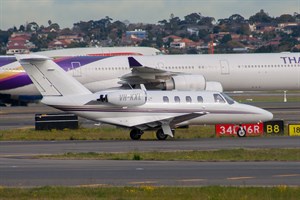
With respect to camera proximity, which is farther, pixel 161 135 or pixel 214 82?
pixel 214 82

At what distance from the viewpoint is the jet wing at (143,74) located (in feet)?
191

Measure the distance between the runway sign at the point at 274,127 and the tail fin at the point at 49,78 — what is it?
883 centimetres

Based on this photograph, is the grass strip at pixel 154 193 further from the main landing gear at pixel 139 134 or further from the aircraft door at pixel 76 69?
the aircraft door at pixel 76 69

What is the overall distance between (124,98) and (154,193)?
1627cm

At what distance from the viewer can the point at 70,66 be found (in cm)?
6041

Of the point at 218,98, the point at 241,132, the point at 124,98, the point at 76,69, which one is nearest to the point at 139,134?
the point at 124,98

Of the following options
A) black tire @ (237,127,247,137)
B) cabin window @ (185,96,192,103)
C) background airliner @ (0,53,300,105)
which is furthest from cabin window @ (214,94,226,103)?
background airliner @ (0,53,300,105)

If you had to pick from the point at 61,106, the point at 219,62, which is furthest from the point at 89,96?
the point at 219,62

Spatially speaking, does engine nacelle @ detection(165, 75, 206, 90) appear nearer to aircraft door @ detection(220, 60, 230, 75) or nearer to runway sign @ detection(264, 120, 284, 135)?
aircraft door @ detection(220, 60, 230, 75)

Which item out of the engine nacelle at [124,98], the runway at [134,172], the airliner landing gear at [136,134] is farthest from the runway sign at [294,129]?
the runway at [134,172]

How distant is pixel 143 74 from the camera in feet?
195

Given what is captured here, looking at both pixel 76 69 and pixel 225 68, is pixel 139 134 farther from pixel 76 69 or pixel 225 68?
pixel 225 68

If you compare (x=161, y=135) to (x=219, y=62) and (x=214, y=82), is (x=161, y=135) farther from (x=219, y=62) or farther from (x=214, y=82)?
(x=219, y=62)

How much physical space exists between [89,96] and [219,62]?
989 inches
